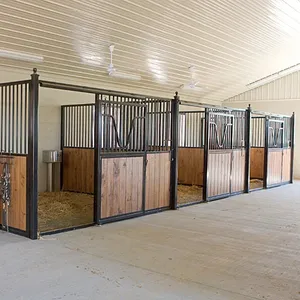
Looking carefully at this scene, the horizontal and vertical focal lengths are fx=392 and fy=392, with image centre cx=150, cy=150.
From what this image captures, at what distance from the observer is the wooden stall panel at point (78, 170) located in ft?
24.4

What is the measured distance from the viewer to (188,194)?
7.85 meters

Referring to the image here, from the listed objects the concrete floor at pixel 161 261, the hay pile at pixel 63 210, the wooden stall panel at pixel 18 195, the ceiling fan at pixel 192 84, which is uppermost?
the ceiling fan at pixel 192 84

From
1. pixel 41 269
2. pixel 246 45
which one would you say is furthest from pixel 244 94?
pixel 41 269

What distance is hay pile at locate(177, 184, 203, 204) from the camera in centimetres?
715

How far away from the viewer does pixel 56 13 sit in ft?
17.4

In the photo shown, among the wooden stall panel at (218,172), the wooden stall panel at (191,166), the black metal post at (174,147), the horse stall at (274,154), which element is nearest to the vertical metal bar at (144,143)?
the black metal post at (174,147)

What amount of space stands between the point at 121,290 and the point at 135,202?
108 inches

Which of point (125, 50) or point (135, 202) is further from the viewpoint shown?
point (125, 50)

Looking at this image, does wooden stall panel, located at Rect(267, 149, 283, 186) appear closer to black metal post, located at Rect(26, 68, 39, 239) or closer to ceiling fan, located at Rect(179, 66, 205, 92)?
ceiling fan, located at Rect(179, 66, 205, 92)

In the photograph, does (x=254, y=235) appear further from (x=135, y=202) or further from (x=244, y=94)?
(x=244, y=94)

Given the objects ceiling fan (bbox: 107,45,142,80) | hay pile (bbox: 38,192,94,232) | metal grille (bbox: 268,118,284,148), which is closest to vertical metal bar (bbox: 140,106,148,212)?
hay pile (bbox: 38,192,94,232)

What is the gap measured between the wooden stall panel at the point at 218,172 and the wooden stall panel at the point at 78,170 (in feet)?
7.24

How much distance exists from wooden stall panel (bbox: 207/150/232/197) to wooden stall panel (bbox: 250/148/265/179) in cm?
290

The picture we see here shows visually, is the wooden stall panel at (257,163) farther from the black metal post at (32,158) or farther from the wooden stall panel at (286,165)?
the black metal post at (32,158)
